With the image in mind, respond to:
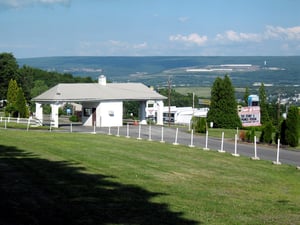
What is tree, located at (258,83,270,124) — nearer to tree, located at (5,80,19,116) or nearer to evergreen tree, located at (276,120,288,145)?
tree, located at (5,80,19,116)

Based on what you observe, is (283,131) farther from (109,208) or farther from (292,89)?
(292,89)

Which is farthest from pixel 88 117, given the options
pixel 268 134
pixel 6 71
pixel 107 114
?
pixel 6 71

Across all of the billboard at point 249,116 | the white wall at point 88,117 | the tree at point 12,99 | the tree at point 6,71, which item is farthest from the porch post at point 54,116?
the tree at point 6,71

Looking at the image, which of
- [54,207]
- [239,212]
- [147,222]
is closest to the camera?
[147,222]

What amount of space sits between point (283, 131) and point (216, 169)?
16.3 metres

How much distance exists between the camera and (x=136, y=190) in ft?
38.6

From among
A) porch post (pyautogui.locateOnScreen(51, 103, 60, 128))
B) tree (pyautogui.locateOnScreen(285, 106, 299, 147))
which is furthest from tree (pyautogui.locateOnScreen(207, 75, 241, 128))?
tree (pyautogui.locateOnScreen(285, 106, 299, 147))

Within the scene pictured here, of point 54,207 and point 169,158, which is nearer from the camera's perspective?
point 54,207

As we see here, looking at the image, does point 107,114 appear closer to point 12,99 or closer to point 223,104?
point 223,104

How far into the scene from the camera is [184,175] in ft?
51.2

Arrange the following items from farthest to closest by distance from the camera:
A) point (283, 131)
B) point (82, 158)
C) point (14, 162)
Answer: point (283, 131) < point (82, 158) < point (14, 162)

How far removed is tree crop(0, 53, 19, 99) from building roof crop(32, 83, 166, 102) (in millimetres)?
34855

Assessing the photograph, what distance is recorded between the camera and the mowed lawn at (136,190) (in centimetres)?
909

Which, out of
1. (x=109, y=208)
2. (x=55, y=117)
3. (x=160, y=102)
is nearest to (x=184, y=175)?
(x=109, y=208)
